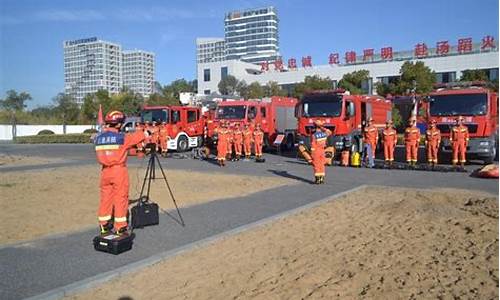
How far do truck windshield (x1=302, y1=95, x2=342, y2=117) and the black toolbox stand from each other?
1370 centimetres

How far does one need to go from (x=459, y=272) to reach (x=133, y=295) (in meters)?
3.53

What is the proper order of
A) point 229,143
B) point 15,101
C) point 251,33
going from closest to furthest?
point 229,143 → point 15,101 → point 251,33

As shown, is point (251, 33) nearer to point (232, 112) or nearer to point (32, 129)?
point (32, 129)

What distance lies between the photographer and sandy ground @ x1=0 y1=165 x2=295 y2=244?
8625 millimetres

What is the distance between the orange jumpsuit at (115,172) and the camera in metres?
7.00

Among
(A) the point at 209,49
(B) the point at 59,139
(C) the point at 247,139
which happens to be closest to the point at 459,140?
(C) the point at 247,139

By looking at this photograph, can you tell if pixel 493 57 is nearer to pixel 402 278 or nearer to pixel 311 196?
pixel 311 196

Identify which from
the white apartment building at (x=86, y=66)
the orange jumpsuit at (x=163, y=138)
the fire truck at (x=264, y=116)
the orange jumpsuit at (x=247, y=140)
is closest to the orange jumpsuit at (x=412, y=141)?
the orange jumpsuit at (x=247, y=140)

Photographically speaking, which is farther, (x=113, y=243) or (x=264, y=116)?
(x=264, y=116)

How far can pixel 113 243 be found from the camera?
657cm

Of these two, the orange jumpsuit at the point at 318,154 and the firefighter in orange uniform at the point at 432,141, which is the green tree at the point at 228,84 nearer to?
the firefighter in orange uniform at the point at 432,141

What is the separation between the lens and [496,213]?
8281 millimetres

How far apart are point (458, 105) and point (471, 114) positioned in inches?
24.2

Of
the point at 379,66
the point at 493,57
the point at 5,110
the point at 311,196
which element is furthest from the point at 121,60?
the point at 311,196
